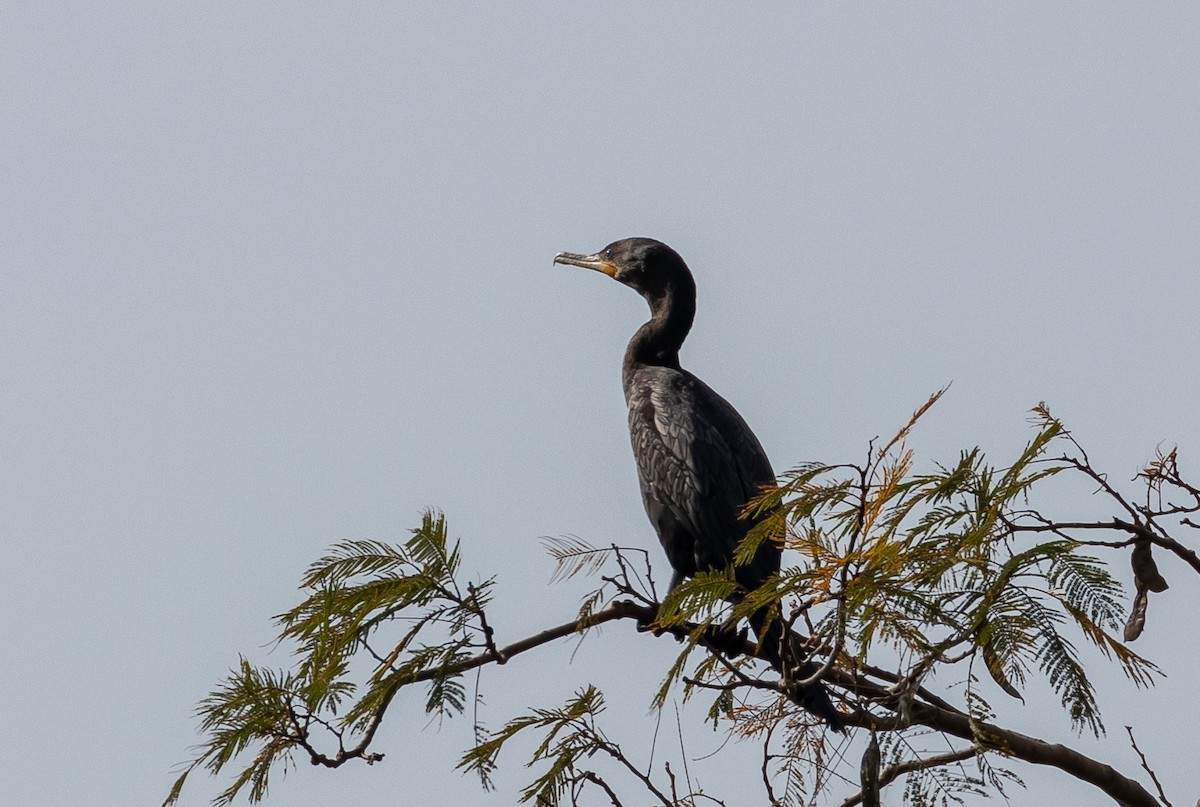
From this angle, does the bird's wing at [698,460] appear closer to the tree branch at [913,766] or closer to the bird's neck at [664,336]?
the bird's neck at [664,336]

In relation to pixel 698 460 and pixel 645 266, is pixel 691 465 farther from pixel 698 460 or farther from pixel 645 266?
pixel 645 266

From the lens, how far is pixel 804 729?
438cm

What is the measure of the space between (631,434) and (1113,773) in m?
3.03

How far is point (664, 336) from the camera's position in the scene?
7617 mm

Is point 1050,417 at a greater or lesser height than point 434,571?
greater

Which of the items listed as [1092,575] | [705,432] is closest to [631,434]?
[705,432]

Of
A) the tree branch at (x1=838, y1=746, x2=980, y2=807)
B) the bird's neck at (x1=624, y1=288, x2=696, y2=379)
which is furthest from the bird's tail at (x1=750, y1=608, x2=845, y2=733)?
the bird's neck at (x1=624, y1=288, x2=696, y2=379)

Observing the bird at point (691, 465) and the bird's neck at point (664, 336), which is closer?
the bird at point (691, 465)

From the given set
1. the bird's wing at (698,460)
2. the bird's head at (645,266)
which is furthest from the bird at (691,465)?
the bird's head at (645,266)

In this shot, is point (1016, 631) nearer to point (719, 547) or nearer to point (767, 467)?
point (719, 547)

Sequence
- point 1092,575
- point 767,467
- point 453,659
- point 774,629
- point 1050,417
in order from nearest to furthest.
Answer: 1. point 1092,575
2. point 1050,417
3. point 453,659
4. point 774,629
5. point 767,467

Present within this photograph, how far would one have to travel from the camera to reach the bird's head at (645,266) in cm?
787

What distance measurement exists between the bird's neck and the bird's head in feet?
0.34

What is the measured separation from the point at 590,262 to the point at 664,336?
3.54 ft
